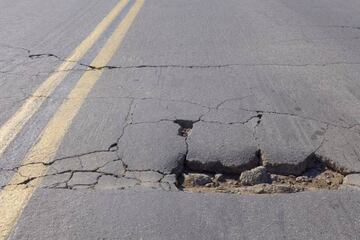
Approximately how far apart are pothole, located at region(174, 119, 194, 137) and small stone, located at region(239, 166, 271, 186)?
0.70 meters

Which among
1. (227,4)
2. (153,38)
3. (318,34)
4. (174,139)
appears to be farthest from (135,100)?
(227,4)

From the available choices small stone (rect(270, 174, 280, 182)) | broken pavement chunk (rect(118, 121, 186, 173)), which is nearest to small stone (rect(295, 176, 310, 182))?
small stone (rect(270, 174, 280, 182))

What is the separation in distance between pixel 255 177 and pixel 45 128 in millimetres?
1814

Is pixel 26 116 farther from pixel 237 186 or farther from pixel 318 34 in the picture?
pixel 318 34

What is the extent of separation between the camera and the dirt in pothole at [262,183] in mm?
3289

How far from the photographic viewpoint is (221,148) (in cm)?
373

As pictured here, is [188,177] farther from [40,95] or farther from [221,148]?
[40,95]

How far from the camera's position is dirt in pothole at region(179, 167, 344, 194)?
3289mm

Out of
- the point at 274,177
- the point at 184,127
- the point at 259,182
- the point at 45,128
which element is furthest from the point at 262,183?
the point at 45,128

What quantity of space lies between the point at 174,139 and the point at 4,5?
708cm

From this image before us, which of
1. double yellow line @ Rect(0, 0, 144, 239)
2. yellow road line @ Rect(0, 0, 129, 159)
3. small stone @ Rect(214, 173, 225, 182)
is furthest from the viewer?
yellow road line @ Rect(0, 0, 129, 159)

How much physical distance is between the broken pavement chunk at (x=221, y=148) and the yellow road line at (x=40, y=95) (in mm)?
1469

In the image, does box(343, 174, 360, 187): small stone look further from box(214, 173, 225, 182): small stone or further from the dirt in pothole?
box(214, 173, 225, 182): small stone

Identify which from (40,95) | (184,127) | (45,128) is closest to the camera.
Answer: (45,128)
